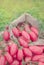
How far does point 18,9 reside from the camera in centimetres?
221

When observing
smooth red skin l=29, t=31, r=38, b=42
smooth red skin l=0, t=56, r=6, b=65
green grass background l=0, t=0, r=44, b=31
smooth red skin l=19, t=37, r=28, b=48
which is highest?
green grass background l=0, t=0, r=44, b=31

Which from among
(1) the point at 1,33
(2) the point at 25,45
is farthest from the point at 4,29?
(2) the point at 25,45

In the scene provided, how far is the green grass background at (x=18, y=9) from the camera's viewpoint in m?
2.19

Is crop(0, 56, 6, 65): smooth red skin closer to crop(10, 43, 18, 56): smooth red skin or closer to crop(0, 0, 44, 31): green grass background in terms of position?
crop(10, 43, 18, 56): smooth red skin

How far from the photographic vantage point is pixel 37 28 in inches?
86.6

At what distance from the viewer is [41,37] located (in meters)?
2.19

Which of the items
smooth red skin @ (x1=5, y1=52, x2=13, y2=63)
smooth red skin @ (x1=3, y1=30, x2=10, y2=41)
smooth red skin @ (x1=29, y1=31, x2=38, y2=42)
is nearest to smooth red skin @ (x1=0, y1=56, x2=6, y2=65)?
smooth red skin @ (x1=5, y1=52, x2=13, y2=63)

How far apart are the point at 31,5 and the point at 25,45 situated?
303 millimetres

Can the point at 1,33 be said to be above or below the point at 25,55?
above

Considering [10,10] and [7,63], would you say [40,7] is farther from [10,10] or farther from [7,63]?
[7,63]

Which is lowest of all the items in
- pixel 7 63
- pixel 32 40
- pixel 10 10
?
pixel 7 63

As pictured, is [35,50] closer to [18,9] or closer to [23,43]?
[23,43]

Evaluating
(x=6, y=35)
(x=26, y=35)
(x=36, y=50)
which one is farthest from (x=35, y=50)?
(x=6, y=35)

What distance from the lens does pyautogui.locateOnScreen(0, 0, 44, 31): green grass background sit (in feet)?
7.20
